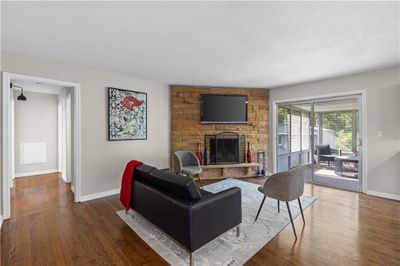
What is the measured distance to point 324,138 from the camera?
4.51 meters

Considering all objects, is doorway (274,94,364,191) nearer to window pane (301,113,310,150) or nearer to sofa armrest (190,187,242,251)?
window pane (301,113,310,150)

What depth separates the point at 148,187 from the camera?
2279mm

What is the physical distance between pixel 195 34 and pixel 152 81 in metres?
2.42

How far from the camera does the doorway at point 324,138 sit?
407 cm

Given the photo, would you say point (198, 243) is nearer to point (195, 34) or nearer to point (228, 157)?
point (195, 34)

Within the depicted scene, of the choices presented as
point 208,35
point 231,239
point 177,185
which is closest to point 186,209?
point 177,185

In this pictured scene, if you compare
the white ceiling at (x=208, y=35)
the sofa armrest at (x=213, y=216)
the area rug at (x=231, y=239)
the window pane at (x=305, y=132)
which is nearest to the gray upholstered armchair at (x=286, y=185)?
the area rug at (x=231, y=239)

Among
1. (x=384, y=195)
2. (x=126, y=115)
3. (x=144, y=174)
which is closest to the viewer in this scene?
(x=144, y=174)

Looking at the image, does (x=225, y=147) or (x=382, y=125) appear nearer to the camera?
(x=382, y=125)

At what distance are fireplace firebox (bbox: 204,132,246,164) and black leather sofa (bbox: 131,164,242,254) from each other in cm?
275

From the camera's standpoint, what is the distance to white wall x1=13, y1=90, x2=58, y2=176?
495 cm

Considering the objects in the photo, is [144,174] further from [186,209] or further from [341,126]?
[341,126]

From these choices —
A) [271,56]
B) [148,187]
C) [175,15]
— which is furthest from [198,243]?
[271,56]

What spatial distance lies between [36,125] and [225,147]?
525cm
